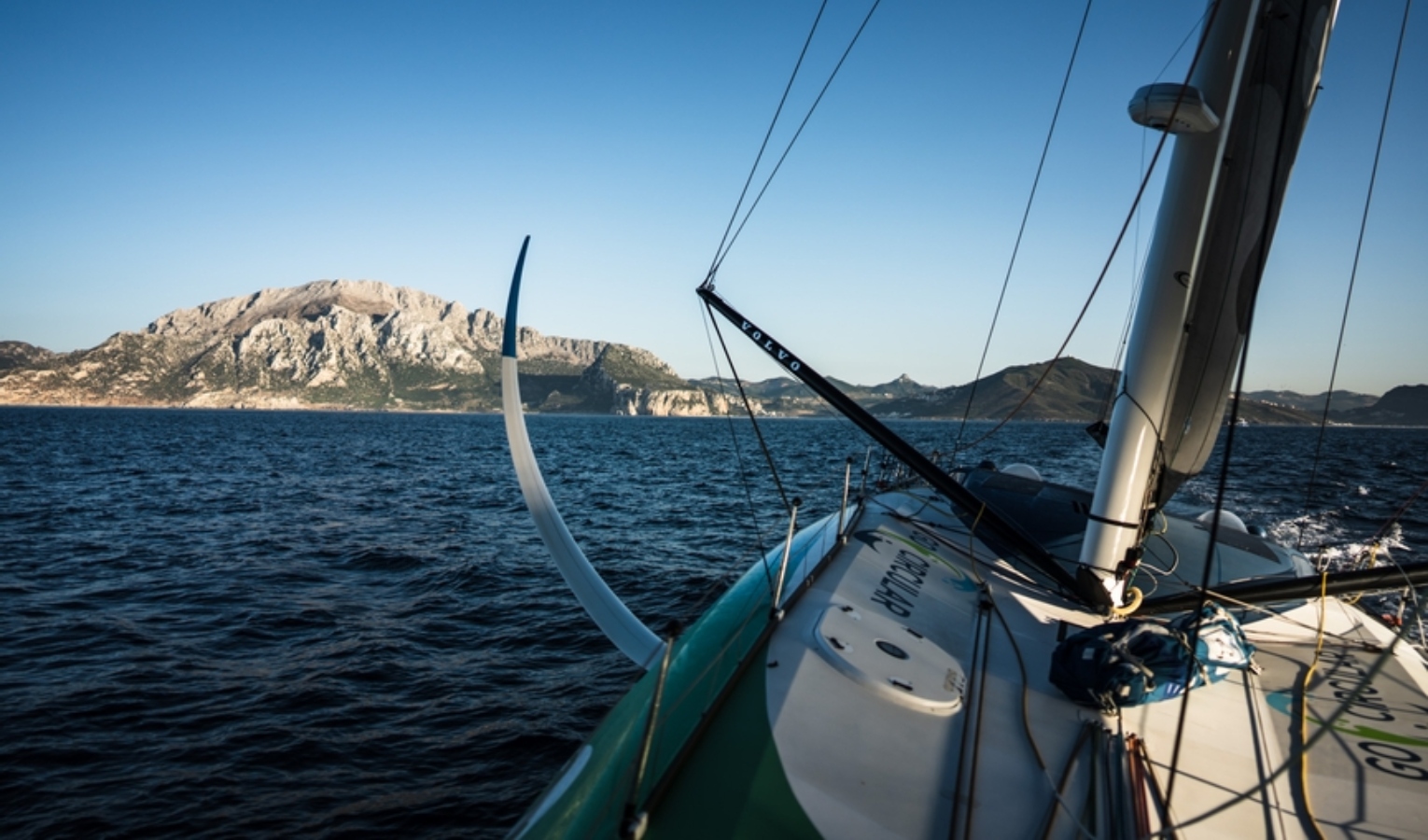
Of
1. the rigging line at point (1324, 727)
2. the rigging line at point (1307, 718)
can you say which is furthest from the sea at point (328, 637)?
the rigging line at point (1307, 718)

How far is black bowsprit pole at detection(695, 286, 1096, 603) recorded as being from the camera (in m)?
6.96

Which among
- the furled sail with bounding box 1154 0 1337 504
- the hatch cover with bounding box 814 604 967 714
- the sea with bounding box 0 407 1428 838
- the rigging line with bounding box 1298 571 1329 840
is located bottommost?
the sea with bounding box 0 407 1428 838

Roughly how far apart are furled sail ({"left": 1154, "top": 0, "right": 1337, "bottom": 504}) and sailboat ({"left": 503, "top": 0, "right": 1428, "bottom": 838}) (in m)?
0.03

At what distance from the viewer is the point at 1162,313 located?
618 cm

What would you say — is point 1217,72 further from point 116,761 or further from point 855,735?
point 116,761

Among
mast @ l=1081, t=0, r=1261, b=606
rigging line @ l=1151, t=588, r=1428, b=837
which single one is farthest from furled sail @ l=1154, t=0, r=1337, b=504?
rigging line @ l=1151, t=588, r=1428, b=837

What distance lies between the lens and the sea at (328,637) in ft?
23.3

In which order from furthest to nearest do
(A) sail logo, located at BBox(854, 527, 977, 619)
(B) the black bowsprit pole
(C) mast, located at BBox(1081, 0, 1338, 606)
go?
(B) the black bowsprit pole → (A) sail logo, located at BBox(854, 527, 977, 619) → (C) mast, located at BBox(1081, 0, 1338, 606)

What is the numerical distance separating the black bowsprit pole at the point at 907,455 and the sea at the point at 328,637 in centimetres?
149

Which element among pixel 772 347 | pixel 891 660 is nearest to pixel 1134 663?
pixel 891 660

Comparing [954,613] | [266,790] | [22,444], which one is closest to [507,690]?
[266,790]

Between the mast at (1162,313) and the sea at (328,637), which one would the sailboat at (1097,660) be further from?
the sea at (328,637)

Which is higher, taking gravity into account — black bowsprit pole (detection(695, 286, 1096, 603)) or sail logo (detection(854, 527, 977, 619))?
black bowsprit pole (detection(695, 286, 1096, 603))

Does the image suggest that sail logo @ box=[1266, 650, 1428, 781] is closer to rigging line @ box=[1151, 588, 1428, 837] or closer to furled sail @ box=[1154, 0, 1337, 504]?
rigging line @ box=[1151, 588, 1428, 837]
